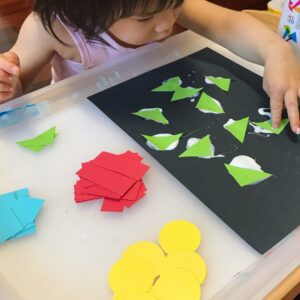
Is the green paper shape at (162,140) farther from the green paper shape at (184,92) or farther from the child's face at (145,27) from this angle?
the child's face at (145,27)

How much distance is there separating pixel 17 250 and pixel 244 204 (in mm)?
247

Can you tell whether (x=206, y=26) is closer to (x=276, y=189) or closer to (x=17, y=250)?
(x=276, y=189)

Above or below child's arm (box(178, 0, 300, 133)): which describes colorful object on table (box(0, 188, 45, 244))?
below

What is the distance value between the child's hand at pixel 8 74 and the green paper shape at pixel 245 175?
318mm

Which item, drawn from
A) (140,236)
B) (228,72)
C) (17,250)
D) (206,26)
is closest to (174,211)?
(140,236)

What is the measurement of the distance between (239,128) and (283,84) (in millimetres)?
113

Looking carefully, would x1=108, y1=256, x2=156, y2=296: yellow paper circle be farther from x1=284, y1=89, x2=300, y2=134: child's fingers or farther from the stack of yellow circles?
x1=284, y1=89, x2=300, y2=134: child's fingers

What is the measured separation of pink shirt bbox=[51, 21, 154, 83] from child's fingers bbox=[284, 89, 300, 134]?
0.29m

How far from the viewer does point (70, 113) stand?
23.0 inches

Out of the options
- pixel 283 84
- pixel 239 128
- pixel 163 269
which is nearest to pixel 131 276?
pixel 163 269

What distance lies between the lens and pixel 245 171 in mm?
476

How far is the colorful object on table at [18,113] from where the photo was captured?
0.57 metres

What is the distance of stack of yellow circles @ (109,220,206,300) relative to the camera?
37 cm

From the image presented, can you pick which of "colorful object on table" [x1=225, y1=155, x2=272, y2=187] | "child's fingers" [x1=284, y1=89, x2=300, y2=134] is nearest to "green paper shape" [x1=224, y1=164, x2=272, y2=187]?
"colorful object on table" [x1=225, y1=155, x2=272, y2=187]
